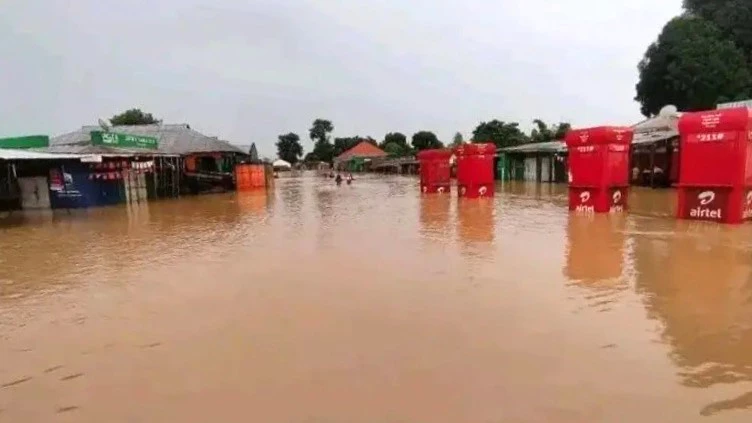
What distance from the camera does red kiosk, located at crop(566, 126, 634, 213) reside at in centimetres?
1395

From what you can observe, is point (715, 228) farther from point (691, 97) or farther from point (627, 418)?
point (691, 97)

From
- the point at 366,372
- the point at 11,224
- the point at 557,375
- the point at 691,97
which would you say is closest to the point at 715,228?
the point at 557,375

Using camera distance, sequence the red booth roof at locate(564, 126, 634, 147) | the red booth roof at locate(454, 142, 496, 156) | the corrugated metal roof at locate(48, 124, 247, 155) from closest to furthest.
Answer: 1. the red booth roof at locate(564, 126, 634, 147)
2. the red booth roof at locate(454, 142, 496, 156)
3. the corrugated metal roof at locate(48, 124, 247, 155)

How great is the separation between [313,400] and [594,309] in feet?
10.6

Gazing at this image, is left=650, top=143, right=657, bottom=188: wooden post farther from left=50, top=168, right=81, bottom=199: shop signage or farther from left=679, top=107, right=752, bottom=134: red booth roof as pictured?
left=50, top=168, right=81, bottom=199: shop signage

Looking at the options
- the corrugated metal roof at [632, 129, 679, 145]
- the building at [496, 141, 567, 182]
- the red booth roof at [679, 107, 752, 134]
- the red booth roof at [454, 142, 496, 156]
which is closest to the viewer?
the red booth roof at [679, 107, 752, 134]

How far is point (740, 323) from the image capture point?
16.1 feet

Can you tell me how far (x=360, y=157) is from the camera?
8444cm

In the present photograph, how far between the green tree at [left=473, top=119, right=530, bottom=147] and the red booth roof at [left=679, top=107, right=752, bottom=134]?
38217 millimetres

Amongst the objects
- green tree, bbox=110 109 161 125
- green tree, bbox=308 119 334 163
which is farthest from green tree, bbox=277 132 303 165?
green tree, bbox=110 109 161 125

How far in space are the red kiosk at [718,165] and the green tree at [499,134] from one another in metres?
38.2

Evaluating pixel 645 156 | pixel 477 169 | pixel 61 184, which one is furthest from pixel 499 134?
pixel 61 184

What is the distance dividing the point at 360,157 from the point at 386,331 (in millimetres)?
80057

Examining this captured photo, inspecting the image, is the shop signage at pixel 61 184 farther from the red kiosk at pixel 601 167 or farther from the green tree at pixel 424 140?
the green tree at pixel 424 140
